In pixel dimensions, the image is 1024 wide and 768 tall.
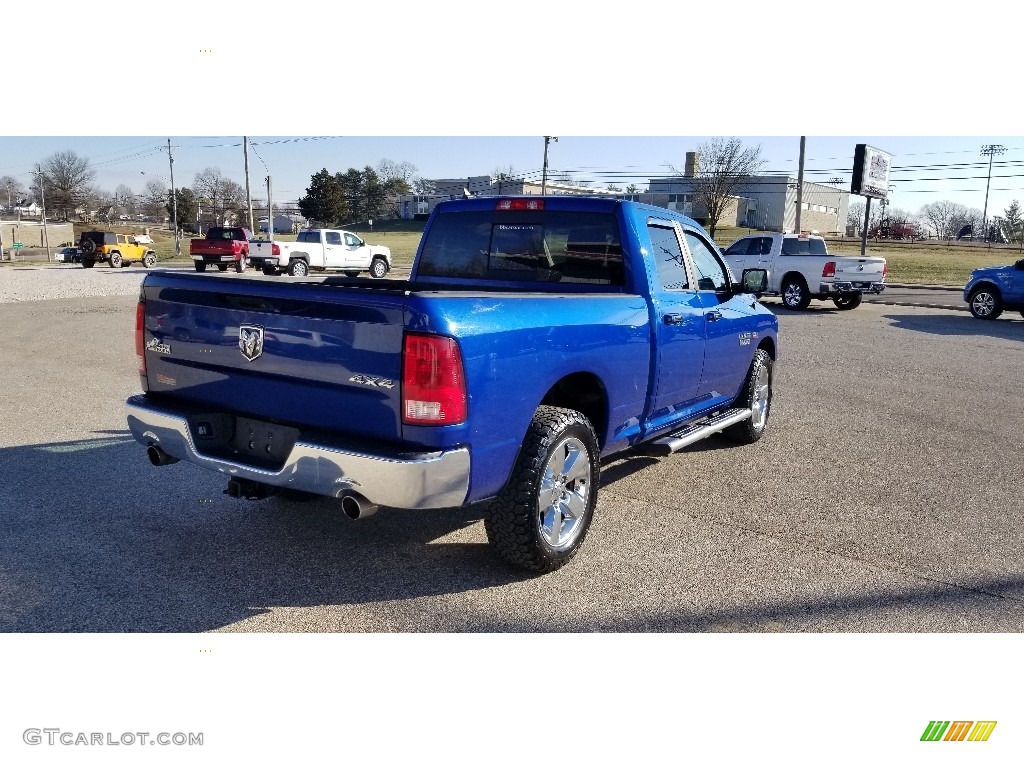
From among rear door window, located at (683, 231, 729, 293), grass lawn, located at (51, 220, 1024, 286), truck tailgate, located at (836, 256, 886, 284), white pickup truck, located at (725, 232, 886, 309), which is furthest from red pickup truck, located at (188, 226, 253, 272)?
rear door window, located at (683, 231, 729, 293)

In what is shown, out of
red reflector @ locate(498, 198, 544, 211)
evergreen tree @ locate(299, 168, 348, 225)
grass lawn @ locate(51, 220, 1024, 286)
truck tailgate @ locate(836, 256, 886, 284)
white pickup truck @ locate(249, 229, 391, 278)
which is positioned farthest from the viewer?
evergreen tree @ locate(299, 168, 348, 225)

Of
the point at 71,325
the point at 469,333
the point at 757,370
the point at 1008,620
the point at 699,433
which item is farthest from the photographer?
the point at 71,325

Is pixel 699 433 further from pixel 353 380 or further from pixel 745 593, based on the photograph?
pixel 353 380

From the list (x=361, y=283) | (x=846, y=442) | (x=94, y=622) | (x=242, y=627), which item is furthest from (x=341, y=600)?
(x=846, y=442)

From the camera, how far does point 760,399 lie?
23.1 feet

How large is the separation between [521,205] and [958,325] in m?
16.1

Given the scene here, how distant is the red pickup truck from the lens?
1314 inches

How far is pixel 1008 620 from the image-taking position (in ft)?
12.3

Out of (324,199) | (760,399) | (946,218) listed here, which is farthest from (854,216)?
(760,399)

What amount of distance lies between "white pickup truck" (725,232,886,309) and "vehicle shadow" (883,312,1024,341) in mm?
1192

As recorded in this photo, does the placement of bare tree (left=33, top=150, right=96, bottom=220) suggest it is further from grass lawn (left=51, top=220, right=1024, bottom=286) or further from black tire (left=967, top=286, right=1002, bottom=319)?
black tire (left=967, top=286, right=1002, bottom=319)

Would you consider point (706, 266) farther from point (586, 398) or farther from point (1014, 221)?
point (1014, 221)

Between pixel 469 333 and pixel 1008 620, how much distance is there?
2841mm

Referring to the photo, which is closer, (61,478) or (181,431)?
(181,431)
